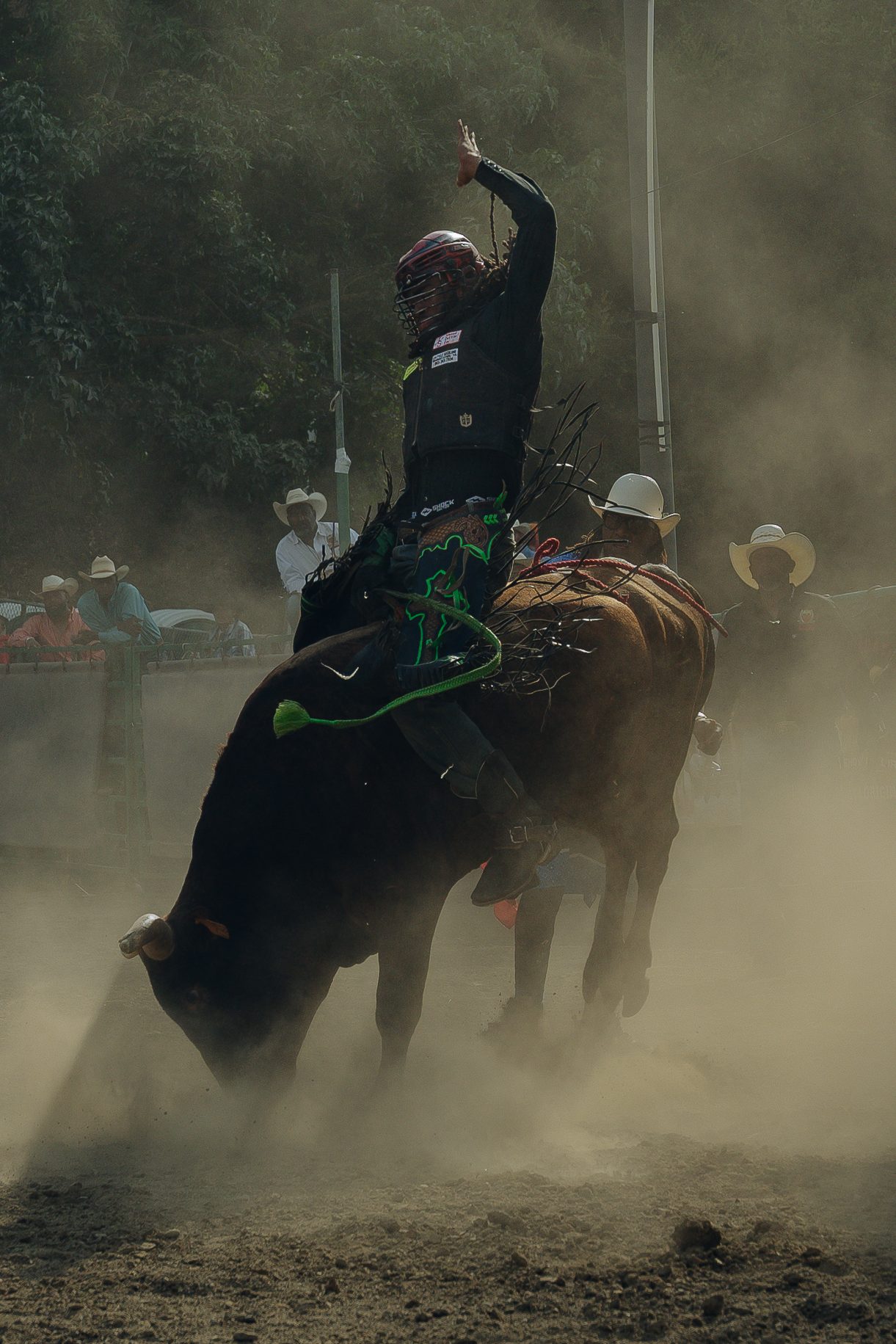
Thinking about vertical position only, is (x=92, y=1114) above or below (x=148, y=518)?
below

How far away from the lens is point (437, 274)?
15.3 ft

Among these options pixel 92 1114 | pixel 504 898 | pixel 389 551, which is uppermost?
pixel 389 551

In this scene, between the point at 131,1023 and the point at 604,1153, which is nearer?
the point at 604,1153

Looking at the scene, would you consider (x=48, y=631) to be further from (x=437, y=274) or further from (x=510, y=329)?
(x=510, y=329)

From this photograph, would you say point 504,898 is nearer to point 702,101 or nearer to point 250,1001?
point 250,1001

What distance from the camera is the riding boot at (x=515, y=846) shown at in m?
4.47

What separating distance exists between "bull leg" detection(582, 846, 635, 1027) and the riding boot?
2.58 ft

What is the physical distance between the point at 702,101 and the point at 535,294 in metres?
20.2

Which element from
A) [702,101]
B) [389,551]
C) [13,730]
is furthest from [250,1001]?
[702,101]

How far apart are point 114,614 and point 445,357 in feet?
22.2

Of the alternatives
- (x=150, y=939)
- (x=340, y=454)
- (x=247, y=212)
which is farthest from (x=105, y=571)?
(x=150, y=939)

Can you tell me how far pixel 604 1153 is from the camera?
13.5ft

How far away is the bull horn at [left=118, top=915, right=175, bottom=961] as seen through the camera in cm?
407

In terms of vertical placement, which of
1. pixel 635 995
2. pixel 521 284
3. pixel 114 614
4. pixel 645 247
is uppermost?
pixel 645 247
